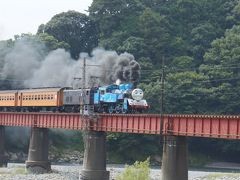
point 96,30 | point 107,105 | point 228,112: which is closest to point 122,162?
point 228,112

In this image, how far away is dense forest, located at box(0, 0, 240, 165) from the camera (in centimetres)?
10000

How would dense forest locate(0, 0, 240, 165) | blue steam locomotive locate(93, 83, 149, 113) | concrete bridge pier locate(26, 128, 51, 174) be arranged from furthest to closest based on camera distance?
dense forest locate(0, 0, 240, 165)
concrete bridge pier locate(26, 128, 51, 174)
blue steam locomotive locate(93, 83, 149, 113)

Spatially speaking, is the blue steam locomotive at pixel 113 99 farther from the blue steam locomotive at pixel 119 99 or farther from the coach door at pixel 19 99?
the coach door at pixel 19 99

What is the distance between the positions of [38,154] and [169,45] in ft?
177

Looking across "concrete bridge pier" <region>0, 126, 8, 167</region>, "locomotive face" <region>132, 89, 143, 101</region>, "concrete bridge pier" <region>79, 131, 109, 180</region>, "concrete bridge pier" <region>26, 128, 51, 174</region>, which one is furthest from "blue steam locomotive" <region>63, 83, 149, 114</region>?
"concrete bridge pier" <region>0, 126, 8, 167</region>

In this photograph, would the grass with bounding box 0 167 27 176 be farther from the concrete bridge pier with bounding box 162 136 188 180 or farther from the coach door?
the concrete bridge pier with bounding box 162 136 188 180

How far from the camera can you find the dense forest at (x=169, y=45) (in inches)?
3937

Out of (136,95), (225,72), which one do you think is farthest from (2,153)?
(225,72)

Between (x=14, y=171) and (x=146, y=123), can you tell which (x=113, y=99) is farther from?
(x=14, y=171)

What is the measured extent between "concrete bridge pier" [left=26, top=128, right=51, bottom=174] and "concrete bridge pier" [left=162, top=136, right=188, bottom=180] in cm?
2194

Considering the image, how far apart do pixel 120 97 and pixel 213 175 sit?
15761 mm

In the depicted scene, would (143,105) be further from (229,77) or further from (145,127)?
(229,77)

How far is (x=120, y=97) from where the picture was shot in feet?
201

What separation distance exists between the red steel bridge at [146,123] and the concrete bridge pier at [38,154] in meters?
1.04
